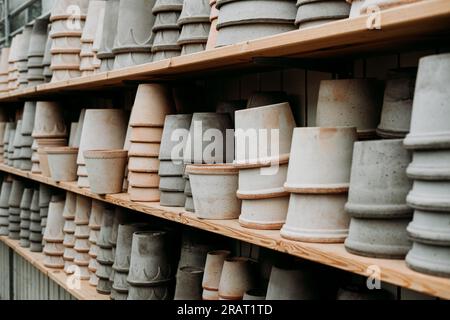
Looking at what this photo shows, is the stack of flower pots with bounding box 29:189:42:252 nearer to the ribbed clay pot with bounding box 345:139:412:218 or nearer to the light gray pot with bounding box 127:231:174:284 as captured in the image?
the light gray pot with bounding box 127:231:174:284

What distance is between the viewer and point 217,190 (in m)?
1.72

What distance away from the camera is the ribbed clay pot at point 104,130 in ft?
8.37

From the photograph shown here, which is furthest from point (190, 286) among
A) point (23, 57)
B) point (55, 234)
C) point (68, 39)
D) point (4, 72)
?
point (4, 72)

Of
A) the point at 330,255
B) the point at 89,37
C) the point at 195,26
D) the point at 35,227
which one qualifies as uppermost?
the point at 89,37

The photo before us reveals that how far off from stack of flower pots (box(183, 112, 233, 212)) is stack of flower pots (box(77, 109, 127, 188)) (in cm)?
74

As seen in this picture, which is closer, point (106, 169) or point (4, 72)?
point (106, 169)

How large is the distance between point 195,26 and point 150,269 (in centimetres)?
89

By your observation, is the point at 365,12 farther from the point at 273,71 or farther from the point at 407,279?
the point at 273,71

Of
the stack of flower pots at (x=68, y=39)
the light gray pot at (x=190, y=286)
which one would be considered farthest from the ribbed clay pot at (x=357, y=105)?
the stack of flower pots at (x=68, y=39)

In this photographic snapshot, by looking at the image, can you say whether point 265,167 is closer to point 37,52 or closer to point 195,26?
point 195,26

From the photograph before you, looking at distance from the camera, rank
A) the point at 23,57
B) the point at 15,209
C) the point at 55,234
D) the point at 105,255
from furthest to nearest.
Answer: the point at 15,209 < the point at 23,57 < the point at 55,234 < the point at 105,255

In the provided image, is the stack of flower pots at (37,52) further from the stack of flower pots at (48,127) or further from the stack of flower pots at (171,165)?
the stack of flower pots at (171,165)

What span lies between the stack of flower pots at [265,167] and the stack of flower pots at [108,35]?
104 cm
